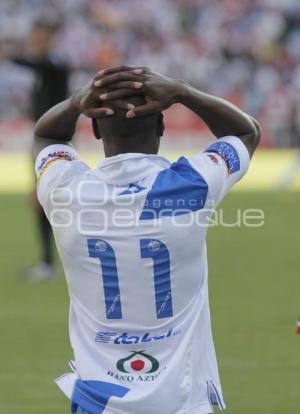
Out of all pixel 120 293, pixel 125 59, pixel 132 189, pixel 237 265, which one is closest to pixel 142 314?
pixel 120 293

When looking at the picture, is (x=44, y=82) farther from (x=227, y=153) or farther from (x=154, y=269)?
(x=154, y=269)

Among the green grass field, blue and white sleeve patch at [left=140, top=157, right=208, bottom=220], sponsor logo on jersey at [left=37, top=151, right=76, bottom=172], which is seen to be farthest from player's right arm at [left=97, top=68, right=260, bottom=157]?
the green grass field

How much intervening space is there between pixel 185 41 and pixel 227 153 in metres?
29.6

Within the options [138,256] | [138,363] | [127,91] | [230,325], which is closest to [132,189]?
[138,256]

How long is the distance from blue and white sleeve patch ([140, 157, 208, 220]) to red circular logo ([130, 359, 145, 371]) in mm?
437

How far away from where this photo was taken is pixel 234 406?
243 inches

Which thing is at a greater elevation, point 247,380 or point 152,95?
point 152,95

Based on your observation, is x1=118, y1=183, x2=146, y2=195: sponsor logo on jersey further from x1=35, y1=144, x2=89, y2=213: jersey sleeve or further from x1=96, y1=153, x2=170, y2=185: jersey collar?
x1=35, y1=144, x2=89, y2=213: jersey sleeve

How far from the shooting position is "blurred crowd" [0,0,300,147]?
3116cm

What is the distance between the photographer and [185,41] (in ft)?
106

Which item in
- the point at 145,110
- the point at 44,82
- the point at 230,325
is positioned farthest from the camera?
the point at 44,82

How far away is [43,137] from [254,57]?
97.8 ft

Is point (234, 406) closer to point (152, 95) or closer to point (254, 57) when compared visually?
point (152, 95)

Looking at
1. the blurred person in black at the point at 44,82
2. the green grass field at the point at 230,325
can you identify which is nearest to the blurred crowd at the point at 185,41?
the green grass field at the point at 230,325
